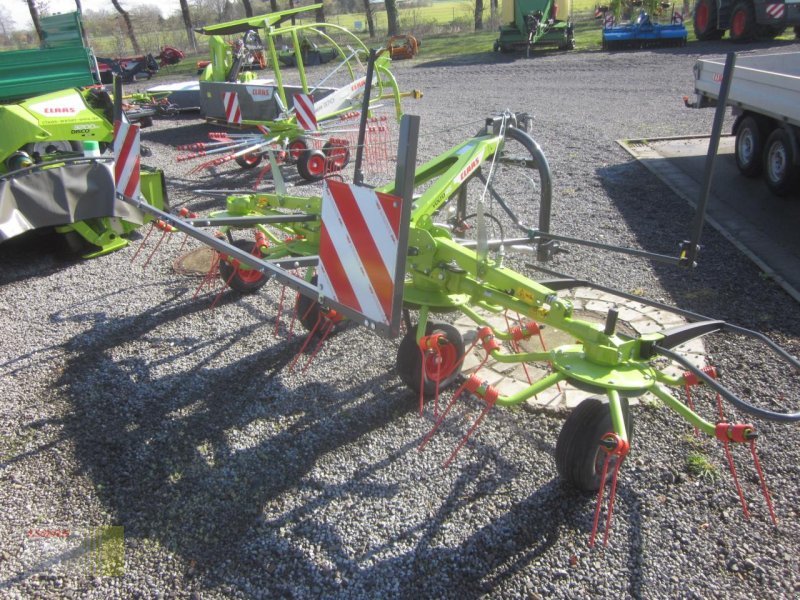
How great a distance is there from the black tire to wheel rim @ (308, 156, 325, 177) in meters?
5.28

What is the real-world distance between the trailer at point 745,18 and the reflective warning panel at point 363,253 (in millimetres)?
17972

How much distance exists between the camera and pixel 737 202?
6887 millimetres

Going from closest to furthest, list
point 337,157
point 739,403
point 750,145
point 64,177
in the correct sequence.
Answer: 1. point 739,403
2. point 64,177
3. point 750,145
4. point 337,157

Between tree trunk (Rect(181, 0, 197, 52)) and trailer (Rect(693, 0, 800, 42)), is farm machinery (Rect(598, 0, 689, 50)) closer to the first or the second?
trailer (Rect(693, 0, 800, 42))

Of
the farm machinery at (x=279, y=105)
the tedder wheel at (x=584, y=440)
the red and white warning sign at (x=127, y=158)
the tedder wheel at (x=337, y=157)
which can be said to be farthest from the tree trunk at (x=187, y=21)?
the tedder wheel at (x=584, y=440)

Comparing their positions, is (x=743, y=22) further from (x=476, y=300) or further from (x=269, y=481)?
(x=269, y=481)

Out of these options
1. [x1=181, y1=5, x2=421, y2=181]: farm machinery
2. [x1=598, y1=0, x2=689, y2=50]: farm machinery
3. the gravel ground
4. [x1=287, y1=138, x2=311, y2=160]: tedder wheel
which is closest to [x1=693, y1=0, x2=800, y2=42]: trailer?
[x1=598, y1=0, x2=689, y2=50]: farm machinery

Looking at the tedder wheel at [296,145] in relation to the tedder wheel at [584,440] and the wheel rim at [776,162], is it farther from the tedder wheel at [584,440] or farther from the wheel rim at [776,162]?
the tedder wheel at [584,440]

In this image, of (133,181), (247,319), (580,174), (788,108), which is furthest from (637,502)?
(580,174)

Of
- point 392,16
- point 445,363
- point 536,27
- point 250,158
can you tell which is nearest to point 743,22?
point 536,27

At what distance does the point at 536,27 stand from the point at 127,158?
17.8 meters

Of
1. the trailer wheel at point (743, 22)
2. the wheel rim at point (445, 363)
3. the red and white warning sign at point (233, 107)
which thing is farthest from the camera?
the trailer wheel at point (743, 22)

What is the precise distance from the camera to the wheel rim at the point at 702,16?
18.3 metres

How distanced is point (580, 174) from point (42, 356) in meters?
6.42
